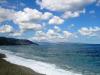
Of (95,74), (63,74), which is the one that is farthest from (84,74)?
(63,74)

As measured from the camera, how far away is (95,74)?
3716cm

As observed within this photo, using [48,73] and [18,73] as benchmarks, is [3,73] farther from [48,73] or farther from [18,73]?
[48,73]

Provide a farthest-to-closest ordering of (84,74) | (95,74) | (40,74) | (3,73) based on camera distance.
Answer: (95,74), (84,74), (40,74), (3,73)

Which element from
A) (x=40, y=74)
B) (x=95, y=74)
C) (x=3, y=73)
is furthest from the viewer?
(x=95, y=74)

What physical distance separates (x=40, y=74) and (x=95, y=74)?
12373 millimetres

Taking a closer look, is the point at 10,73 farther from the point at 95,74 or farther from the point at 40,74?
the point at 95,74

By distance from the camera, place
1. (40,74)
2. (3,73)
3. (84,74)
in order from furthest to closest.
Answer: (84,74), (40,74), (3,73)

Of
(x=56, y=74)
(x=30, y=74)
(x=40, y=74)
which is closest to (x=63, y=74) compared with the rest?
(x=56, y=74)

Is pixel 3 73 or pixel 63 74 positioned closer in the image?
pixel 3 73

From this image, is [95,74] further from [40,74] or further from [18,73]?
[18,73]

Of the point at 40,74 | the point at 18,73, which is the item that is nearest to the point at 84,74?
the point at 40,74

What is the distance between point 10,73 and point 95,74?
16778 millimetres

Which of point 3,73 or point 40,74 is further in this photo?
point 40,74

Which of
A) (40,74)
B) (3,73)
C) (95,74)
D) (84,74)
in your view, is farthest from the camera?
(95,74)
